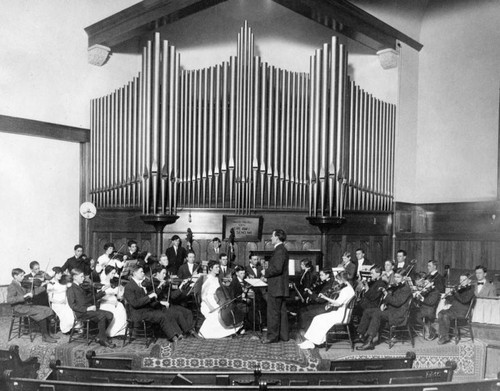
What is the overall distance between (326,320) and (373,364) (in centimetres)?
281

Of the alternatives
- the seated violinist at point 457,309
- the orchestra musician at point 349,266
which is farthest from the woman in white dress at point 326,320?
the orchestra musician at point 349,266

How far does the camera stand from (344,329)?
375 inches

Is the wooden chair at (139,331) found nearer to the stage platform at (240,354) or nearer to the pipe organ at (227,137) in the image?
the stage platform at (240,354)

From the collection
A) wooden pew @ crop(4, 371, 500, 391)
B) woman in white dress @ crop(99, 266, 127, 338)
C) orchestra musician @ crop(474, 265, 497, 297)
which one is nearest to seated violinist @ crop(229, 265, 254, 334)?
woman in white dress @ crop(99, 266, 127, 338)

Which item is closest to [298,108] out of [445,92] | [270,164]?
[270,164]

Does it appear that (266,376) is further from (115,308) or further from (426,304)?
(426,304)

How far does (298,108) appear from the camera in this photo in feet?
41.4

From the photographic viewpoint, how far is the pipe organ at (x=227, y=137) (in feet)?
40.3

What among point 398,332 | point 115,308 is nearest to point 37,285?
point 115,308

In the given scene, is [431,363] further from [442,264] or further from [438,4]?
[438,4]

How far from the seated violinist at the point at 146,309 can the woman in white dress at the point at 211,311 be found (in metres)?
0.49

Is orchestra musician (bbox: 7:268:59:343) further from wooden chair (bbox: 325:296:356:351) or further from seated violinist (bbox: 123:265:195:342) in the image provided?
wooden chair (bbox: 325:296:356:351)

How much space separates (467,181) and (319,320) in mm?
7261

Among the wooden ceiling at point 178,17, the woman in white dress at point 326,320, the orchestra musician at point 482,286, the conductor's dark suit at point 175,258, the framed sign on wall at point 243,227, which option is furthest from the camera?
the framed sign on wall at point 243,227
